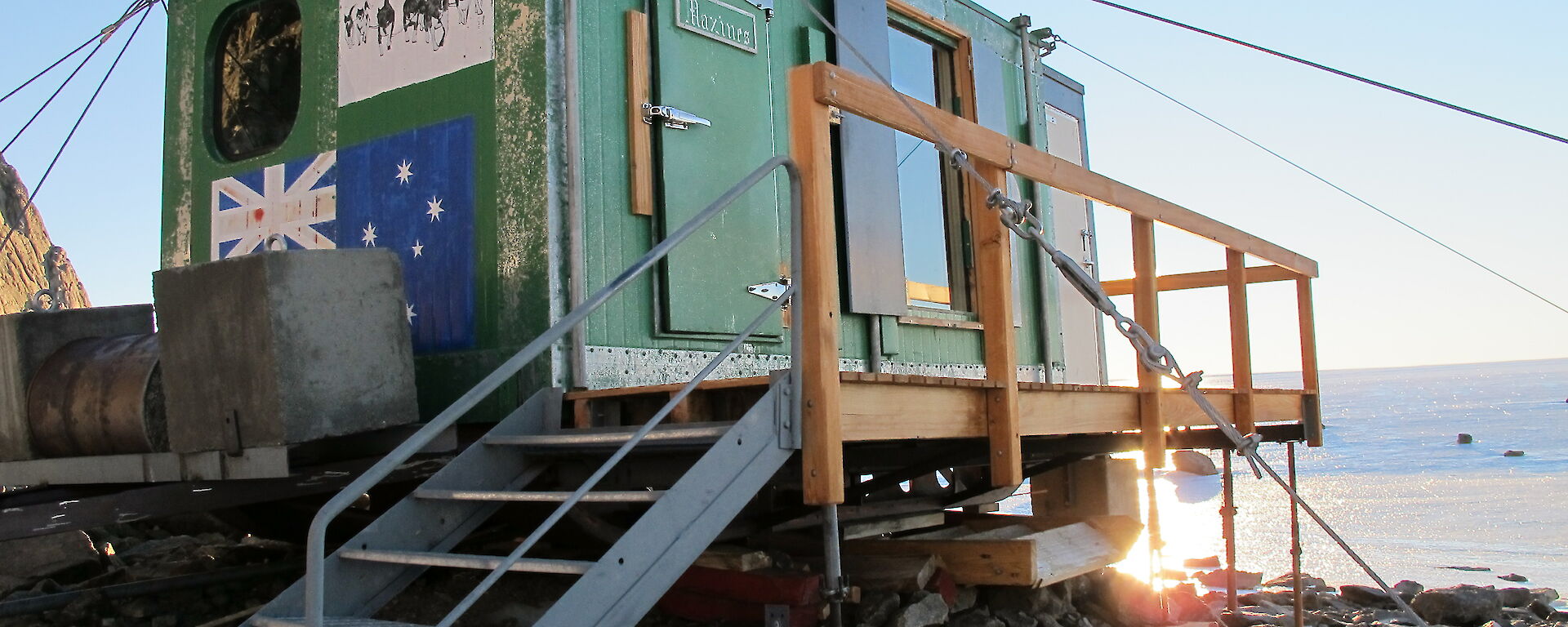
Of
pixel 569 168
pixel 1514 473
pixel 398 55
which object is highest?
pixel 398 55

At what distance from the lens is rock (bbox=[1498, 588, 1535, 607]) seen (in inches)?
367

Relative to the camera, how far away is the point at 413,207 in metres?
5.28

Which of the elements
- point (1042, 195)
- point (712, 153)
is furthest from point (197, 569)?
point (1042, 195)

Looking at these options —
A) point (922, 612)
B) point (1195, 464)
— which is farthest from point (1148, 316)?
point (1195, 464)

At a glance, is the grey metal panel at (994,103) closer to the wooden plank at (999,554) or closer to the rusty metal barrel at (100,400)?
the wooden plank at (999,554)

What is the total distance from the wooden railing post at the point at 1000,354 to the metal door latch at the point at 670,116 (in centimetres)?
142

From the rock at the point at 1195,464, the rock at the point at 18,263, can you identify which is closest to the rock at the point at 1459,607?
the rock at the point at 1195,464

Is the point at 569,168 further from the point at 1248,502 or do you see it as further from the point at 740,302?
the point at 1248,502

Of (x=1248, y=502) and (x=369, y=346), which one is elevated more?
(x=369, y=346)

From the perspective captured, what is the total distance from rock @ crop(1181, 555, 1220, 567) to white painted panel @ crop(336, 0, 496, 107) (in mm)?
9571

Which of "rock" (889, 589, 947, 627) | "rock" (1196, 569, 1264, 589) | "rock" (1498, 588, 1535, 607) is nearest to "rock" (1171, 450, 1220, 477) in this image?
"rock" (1196, 569, 1264, 589)

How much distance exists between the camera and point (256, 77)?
20.6 ft

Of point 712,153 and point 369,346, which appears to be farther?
point 712,153

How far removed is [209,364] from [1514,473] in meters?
25.1
